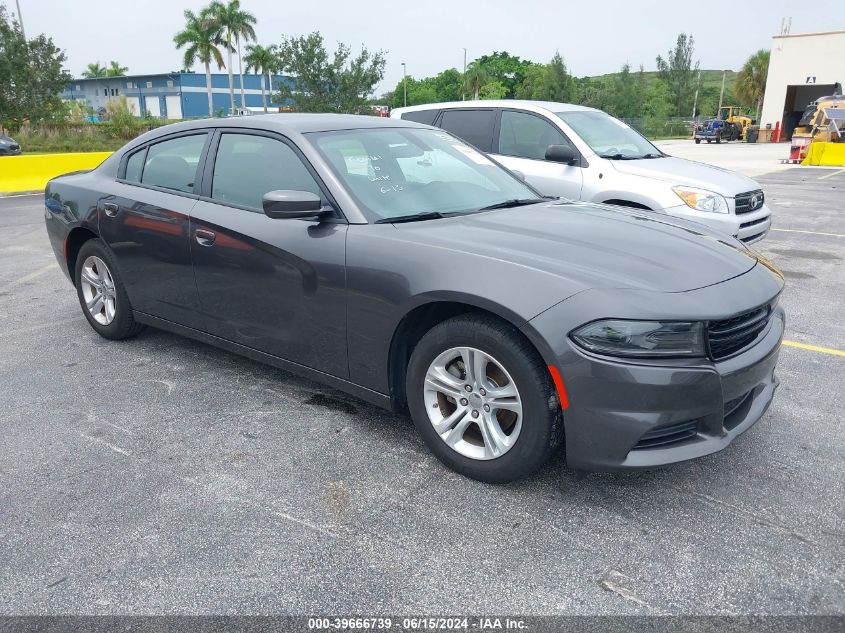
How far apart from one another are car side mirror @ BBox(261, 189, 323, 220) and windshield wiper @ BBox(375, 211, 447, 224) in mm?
321

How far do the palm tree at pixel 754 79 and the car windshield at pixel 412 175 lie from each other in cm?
7961

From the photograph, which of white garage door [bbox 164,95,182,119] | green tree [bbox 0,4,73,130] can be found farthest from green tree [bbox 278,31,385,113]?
white garage door [bbox 164,95,182,119]

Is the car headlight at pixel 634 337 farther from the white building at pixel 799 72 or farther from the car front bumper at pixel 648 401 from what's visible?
the white building at pixel 799 72

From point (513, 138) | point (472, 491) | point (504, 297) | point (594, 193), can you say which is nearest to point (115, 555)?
point (472, 491)

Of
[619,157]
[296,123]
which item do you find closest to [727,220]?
[619,157]

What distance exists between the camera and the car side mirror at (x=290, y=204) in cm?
327

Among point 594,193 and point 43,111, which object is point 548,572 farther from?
point 43,111

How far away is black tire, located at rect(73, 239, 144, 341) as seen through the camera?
4707 mm

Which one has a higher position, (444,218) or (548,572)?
(444,218)

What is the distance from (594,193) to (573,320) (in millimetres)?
4625

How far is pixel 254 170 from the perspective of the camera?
389cm

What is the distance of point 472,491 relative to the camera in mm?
3006

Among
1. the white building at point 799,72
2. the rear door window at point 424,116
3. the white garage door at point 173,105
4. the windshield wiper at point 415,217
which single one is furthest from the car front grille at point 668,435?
the white garage door at point 173,105

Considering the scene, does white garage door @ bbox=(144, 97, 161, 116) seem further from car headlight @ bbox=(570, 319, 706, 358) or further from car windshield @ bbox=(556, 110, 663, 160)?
car headlight @ bbox=(570, 319, 706, 358)
